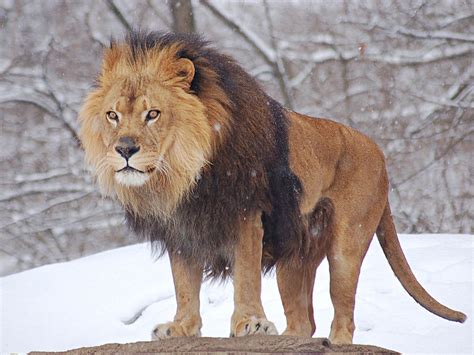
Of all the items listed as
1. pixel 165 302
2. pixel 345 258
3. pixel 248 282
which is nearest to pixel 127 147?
pixel 248 282

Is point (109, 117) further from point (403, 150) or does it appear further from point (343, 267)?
point (403, 150)

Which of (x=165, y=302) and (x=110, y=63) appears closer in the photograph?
(x=110, y=63)

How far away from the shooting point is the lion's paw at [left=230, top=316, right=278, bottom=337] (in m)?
4.20

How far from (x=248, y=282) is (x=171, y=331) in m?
0.40

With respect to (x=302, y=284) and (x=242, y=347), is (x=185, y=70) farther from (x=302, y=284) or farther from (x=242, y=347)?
(x=302, y=284)

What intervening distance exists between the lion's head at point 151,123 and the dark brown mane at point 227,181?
33 mm

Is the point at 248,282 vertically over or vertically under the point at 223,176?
under

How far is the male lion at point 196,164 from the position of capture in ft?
13.8

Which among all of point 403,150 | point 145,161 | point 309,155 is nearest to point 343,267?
point 309,155

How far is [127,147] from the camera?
4.07 m

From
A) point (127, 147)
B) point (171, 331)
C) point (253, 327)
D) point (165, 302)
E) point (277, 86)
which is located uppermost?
point (127, 147)

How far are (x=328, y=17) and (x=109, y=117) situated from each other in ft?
30.3

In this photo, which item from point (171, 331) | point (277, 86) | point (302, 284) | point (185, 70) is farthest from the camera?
point (277, 86)

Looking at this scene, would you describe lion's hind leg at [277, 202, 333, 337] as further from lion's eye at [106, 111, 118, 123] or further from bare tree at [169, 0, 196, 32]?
bare tree at [169, 0, 196, 32]
